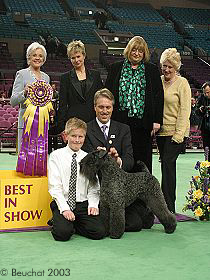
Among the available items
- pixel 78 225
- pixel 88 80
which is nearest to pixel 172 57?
pixel 88 80

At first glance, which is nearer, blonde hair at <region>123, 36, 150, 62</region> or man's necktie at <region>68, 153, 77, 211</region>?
man's necktie at <region>68, 153, 77, 211</region>

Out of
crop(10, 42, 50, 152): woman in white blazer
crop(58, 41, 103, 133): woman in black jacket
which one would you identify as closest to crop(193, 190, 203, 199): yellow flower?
crop(58, 41, 103, 133): woman in black jacket

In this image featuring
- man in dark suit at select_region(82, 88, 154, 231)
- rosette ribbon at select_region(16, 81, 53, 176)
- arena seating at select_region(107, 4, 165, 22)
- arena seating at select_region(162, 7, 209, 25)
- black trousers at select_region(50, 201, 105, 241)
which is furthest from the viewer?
arena seating at select_region(162, 7, 209, 25)

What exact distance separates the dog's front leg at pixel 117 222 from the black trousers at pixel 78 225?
2.5 inches

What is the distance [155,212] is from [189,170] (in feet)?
13.4

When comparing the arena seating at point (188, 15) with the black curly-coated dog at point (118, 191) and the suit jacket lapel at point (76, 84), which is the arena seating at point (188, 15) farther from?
the black curly-coated dog at point (118, 191)

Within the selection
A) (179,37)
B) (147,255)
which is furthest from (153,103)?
(179,37)

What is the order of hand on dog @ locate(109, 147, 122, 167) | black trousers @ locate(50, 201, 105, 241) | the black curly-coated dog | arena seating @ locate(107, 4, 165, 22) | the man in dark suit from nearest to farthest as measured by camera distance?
1. black trousers @ locate(50, 201, 105, 241)
2. the black curly-coated dog
3. hand on dog @ locate(109, 147, 122, 167)
4. the man in dark suit
5. arena seating @ locate(107, 4, 165, 22)

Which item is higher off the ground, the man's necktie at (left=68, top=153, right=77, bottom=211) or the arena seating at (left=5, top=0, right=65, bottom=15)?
the arena seating at (left=5, top=0, right=65, bottom=15)

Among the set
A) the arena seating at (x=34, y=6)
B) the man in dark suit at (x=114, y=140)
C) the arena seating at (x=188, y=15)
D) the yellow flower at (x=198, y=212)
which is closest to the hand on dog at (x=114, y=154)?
the man in dark suit at (x=114, y=140)

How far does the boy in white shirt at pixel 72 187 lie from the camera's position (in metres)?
2.95

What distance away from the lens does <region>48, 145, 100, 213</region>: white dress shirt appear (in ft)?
9.87

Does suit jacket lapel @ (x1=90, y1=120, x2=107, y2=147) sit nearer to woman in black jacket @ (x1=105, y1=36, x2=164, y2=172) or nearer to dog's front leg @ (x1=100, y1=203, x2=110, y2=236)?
woman in black jacket @ (x1=105, y1=36, x2=164, y2=172)

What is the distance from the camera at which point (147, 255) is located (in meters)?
2.53
